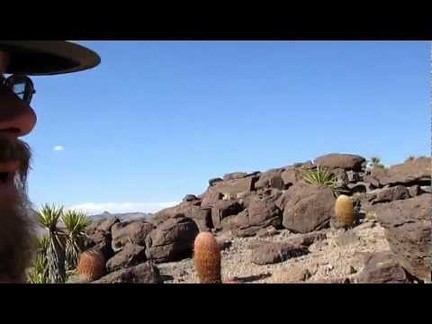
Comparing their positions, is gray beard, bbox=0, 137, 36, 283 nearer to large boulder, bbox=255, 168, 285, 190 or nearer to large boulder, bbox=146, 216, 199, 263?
large boulder, bbox=146, 216, 199, 263

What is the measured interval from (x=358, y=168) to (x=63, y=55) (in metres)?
15.5

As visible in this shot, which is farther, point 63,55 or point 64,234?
point 64,234

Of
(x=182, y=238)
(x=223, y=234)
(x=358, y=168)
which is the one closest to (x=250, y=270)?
(x=182, y=238)

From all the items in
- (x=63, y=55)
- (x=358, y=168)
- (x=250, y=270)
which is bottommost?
(x=250, y=270)

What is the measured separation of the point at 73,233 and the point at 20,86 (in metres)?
8.33

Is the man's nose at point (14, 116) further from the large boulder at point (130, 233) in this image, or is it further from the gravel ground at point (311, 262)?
the large boulder at point (130, 233)

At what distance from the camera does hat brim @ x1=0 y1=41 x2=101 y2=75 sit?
1.81 metres

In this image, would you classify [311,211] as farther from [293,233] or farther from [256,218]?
[256,218]

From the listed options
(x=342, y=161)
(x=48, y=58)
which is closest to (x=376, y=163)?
(x=342, y=161)

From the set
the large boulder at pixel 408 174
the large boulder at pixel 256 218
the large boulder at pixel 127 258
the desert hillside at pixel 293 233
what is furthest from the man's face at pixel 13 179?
the large boulder at pixel 408 174

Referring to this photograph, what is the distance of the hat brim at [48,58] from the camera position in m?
1.81

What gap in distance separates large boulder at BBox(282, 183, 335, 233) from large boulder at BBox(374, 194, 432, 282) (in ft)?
8.73
